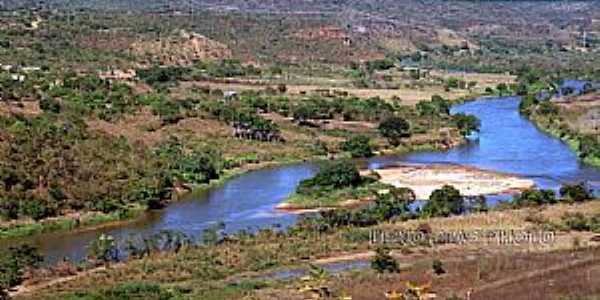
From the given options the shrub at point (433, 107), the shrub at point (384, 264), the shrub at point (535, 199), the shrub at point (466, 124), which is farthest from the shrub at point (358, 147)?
the shrub at point (384, 264)

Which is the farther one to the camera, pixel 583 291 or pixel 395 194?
pixel 395 194

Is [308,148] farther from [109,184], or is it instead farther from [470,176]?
[109,184]

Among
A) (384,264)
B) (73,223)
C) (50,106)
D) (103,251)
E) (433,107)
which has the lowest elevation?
(73,223)

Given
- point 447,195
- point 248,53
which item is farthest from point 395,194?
point 248,53

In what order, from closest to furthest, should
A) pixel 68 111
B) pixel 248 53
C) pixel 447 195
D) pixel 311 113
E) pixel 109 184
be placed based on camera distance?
pixel 447 195
pixel 109 184
pixel 68 111
pixel 311 113
pixel 248 53

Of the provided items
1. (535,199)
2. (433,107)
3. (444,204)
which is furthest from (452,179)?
(433,107)

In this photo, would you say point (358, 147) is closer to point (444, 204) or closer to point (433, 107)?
point (433, 107)
